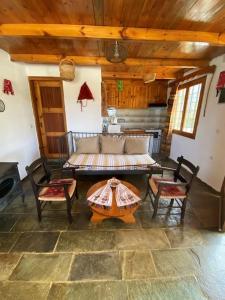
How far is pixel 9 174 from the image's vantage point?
7.28 feet

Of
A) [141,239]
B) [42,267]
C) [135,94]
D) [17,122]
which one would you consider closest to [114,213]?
[141,239]

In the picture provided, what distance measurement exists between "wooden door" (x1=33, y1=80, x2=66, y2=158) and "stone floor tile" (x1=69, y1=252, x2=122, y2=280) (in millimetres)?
3263

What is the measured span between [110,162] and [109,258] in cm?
169

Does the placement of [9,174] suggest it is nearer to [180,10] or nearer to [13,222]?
[13,222]

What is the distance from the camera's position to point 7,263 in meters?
1.56

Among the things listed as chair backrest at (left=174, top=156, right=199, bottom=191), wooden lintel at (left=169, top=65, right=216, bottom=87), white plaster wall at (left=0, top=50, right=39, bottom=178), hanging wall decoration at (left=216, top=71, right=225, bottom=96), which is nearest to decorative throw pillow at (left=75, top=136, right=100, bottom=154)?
white plaster wall at (left=0, top=50, right=39, bottom=178)

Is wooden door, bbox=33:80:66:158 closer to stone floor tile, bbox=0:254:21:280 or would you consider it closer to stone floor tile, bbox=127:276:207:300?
stone floor tile, bbox=0:254:21:280

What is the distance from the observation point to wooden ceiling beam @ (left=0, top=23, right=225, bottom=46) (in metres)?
1.93

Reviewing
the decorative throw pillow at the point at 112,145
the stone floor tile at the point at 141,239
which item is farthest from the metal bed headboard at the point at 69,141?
the stone floor tile at the point at 141,239

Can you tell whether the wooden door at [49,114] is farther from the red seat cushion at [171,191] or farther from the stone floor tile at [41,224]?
the red seat cushion at [171,191]

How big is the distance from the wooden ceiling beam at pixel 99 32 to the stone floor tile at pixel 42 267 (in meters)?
2.64

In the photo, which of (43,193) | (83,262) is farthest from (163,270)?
(43,193)

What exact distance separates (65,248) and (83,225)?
373 mm

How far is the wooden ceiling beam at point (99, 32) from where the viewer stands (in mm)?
1926
